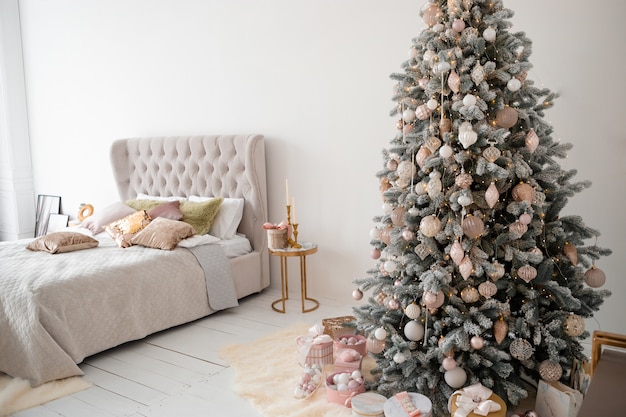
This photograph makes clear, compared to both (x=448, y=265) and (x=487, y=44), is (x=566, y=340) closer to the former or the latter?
(x=448, y=265)

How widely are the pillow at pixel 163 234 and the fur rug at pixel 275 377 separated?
0.98 m

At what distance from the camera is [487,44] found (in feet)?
7.84

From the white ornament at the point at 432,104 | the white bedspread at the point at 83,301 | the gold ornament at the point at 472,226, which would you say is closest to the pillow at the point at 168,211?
the white bedspread at the point at 83,301

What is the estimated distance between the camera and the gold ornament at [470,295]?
2305 millimetres

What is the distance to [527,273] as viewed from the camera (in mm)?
2279

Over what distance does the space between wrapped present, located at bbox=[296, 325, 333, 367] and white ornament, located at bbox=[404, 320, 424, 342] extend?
1.99ft

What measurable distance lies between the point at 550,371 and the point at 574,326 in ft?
0.76

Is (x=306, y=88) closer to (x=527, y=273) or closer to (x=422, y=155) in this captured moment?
(x=422, y=155)

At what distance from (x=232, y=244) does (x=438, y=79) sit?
2315mm

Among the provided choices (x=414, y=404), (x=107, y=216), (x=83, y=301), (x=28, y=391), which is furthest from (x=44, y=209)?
(x=414, y=404)

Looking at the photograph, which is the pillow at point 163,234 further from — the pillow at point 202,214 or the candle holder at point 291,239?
the candle holder at point 291,239

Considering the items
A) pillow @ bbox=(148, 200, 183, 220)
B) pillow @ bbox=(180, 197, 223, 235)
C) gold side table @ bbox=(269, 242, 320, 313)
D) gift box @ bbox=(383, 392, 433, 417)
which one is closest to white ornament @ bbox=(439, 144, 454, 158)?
gift box @ bbox=(383, 392, 433, 417)

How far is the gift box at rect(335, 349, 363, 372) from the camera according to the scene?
2.70 m

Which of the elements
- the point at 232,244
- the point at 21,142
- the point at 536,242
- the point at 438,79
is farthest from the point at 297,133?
the point at 21,142
